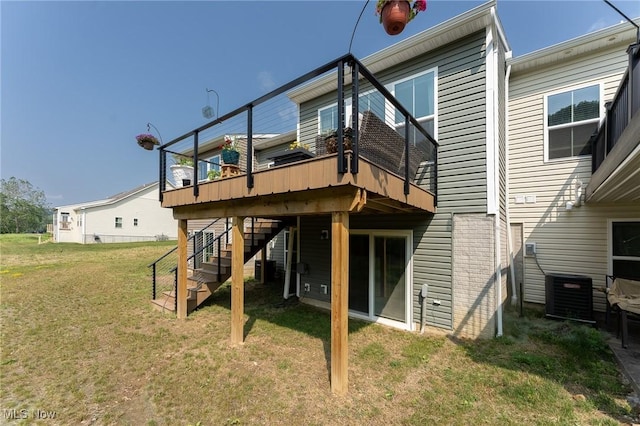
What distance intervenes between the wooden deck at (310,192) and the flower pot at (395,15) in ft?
5.36

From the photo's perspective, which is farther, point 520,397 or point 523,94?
point 523,94

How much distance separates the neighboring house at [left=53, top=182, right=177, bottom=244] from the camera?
2225 cm

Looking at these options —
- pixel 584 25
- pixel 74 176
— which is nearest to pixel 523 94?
pixel 584 25

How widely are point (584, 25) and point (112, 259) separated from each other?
19.6 m

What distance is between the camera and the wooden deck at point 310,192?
3.02 metres

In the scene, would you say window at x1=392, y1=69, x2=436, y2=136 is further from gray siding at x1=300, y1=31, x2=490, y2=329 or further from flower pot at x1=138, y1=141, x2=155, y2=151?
flower pot at x1=138, y1=141, x2=155, y2=151

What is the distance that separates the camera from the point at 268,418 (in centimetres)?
279

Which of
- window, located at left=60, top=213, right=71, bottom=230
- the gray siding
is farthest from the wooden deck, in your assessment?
window, located at left=60, top=213, right=71, bottom=230

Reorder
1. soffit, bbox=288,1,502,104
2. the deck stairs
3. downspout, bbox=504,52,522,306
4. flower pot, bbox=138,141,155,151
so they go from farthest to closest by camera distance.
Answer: flower pot, bbox=138,141,155,151
the deck stairs
downspout, bbox=504,52,522,306
soffit, bbox=288,1,502,104

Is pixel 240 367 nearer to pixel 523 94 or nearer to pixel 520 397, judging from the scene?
pixel 520 397

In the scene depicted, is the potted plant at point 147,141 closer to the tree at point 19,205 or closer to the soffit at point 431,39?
the soffit at point 431,39

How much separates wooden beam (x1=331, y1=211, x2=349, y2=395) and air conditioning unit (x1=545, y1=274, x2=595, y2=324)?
194 inches
